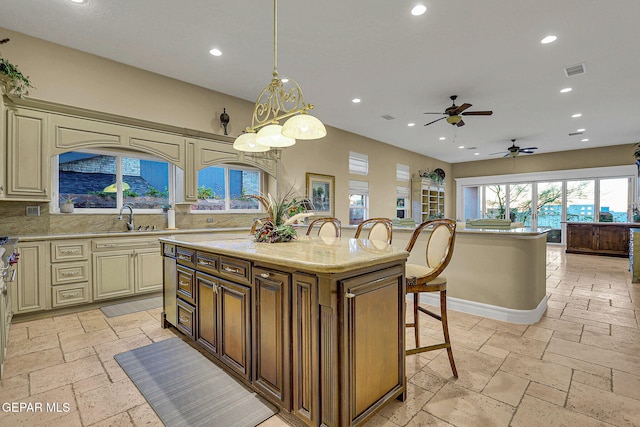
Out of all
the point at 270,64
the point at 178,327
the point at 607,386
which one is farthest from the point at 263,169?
the point at 607,386

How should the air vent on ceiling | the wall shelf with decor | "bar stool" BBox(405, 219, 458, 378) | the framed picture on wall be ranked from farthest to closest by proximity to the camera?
the wall shelf with decor → the framed picture on wall → the air vent on ceiling → "bar stool" BBox(405, 219, 458, 378)

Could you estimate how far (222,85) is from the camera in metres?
4.58

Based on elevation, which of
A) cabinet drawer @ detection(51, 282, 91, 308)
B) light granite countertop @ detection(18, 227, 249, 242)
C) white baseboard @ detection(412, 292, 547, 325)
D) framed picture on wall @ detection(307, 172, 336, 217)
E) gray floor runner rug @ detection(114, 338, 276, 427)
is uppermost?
framed picture on wall @ detection(307, 172, 336, 217)

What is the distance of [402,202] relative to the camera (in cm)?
899

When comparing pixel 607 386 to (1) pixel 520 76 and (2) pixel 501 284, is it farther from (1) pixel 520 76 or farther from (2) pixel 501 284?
(1) pixel 520 76

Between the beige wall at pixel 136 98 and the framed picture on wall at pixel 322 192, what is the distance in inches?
5.6

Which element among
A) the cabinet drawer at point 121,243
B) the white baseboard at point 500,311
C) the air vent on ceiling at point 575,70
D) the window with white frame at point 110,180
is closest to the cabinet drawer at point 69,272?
the cabinet drawer at point 121,243

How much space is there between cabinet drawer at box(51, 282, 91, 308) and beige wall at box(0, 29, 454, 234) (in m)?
0.77

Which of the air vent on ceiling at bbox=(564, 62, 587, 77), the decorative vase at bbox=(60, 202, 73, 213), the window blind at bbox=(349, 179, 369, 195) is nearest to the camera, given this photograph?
the decorative vase at bbox=(60, 202, 73, 213)

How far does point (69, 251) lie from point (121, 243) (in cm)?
50

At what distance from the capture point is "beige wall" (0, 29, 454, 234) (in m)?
3.39

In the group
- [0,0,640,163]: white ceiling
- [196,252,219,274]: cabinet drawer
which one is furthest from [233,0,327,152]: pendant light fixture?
[196,252,219,274]: cabinet drawer

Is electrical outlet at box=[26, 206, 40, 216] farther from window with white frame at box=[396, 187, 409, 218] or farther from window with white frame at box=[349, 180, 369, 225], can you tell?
window with white frame at box=[396, 187, 409, 218]

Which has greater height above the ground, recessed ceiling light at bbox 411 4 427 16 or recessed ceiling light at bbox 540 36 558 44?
recessed ceiling light at bbox 411 4 427 16
